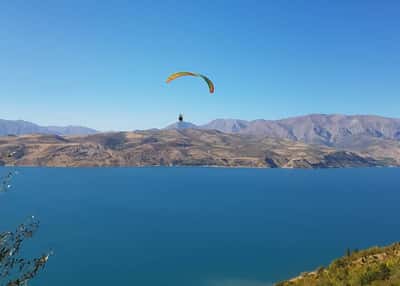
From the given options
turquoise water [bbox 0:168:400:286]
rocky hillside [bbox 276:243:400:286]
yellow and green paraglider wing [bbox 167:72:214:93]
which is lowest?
turquoise water [bbox 0:168:400:286]

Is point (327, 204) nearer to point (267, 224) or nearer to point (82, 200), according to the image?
point (267, 224)

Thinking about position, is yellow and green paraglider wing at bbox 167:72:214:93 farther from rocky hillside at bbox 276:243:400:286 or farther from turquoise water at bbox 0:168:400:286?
turquoise water at bbox 0:168:400:286

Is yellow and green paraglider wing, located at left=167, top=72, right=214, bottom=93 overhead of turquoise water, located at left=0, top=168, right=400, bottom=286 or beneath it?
overhead

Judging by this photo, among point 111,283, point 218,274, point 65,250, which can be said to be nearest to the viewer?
point 111,283

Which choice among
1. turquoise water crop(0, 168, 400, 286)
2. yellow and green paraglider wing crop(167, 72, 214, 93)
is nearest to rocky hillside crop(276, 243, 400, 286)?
yellow and green paraglider wing crop(167, 72, 214, 93)

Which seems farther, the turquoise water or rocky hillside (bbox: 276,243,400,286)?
the turquoise water

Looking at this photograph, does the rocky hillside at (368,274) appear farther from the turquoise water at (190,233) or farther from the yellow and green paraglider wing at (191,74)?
the turquoise water at (190,233)

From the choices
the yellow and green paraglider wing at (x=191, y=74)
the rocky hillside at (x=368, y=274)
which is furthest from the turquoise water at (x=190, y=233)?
the yellow and green paraglider wing at (x=191, y=74)

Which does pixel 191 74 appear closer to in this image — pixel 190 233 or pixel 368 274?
pixel 368 274

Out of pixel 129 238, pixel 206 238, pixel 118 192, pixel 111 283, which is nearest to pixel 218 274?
pixel 111 283
